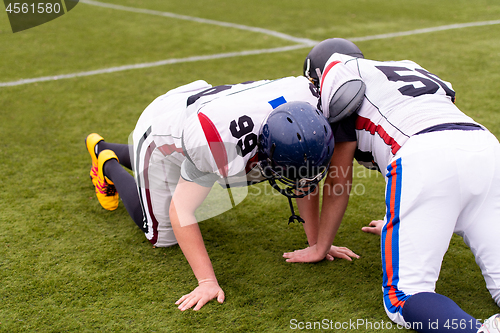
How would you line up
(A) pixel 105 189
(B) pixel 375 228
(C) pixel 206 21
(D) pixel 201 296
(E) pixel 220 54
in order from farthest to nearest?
(C) pixel 206 21 < (E) pixel 220 54 < (A) pixel 105 189 < (B) pixel 375 228 < (D) pixel 201 296

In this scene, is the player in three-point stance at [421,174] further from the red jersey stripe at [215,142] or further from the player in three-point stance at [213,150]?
the red jersey stripe at [215,142]

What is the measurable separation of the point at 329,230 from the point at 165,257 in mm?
956

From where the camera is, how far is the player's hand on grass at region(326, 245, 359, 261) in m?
2.46

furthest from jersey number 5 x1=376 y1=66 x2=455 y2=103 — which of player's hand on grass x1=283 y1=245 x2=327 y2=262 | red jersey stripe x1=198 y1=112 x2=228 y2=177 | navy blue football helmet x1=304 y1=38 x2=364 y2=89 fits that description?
player's hand on grass x1=283 y1=245 x2=327 y2=262

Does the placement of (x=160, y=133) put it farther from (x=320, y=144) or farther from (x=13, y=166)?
(x=13, y=166)

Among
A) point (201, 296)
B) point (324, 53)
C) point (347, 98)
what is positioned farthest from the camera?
point (324, 53)

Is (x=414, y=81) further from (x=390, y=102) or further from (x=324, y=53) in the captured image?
A: (x=324, y=53)

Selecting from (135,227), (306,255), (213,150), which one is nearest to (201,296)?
(306,255)

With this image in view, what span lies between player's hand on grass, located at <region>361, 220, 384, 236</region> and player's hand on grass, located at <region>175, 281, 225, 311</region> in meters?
1.05

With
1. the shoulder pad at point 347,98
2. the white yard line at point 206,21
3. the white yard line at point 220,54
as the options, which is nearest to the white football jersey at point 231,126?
the shoulder pad at point 347,98

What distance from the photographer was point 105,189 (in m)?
2.91

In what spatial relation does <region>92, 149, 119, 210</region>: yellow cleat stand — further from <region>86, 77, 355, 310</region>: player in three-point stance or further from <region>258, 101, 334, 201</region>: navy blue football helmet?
<region>258, 101, 334, 201</region>: navy blue football helmet

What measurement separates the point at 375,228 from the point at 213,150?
131 centimetres

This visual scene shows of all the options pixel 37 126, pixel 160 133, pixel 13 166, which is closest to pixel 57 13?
pixel 37 126
